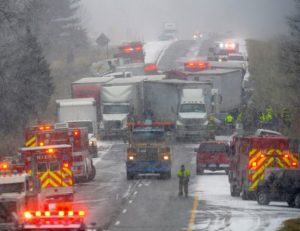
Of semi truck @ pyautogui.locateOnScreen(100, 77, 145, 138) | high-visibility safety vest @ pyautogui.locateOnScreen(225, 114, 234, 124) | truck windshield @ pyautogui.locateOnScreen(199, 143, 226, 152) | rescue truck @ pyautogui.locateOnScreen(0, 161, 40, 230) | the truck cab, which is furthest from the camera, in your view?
high-visibility safety vest @ pyautogui.locateOnScreen(225, 114, 234, 124)

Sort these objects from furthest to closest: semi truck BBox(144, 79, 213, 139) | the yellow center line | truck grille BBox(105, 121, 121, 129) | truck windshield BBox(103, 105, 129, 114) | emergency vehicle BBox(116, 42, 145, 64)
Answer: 1. emergency vehicle BBox(116, 42, 145, 64)
2. truck windshield BBox(103, 105, 129, 114)
3. truck grille BBox(105, 121, 121, 129)
4. semi truck BBox(144, 79, 213, 139)
5. the yellow center line

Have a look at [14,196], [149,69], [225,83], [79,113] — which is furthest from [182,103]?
[14,196]

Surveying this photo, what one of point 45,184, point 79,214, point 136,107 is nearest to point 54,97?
point 136,107

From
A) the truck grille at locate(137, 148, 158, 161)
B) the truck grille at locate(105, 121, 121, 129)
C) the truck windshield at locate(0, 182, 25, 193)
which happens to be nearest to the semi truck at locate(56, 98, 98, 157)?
the truck grille at locate(105, 121, 121, 129)

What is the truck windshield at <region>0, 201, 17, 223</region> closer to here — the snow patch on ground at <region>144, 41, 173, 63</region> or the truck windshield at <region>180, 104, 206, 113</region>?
the truck windshield at <region>180, 104, 206, 113</region>

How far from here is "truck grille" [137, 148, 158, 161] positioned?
4474 cm

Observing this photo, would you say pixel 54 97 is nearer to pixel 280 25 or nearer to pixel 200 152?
pixel 200 152

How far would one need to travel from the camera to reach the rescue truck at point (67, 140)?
42.3 metres

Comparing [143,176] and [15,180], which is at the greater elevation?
[15,180]

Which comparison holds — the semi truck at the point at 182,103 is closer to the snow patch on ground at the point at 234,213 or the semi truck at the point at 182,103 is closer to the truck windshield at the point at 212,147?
the truck windshield at the point at 212,147

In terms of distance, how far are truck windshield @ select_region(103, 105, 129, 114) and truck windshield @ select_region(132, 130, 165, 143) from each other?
17229mm

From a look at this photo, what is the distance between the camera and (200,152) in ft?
153

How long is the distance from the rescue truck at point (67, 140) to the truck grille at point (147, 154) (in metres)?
2.55

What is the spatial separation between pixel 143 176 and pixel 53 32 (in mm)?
71147
